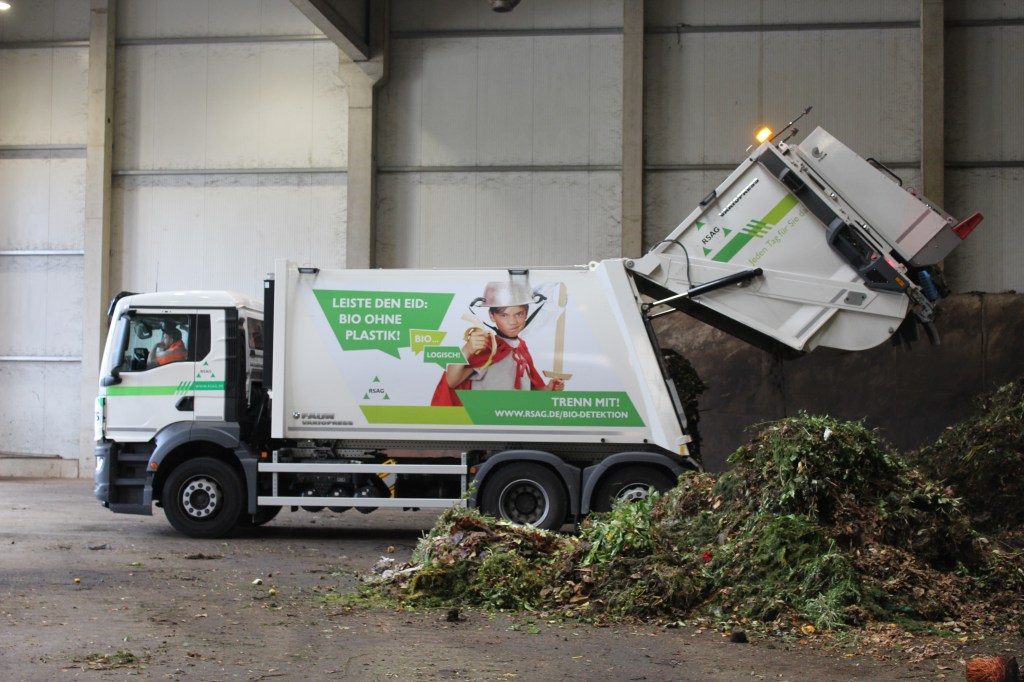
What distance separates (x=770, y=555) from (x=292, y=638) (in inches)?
124

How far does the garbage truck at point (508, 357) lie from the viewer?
10.6m

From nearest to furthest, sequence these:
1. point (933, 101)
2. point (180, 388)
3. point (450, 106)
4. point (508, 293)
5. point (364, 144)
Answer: point (508, 293) → point (180, 388) → point (933, 101) → point (364, 144) → point (450, 106)

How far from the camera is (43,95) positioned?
18.8m

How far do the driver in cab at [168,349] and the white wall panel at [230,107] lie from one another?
7.09 m

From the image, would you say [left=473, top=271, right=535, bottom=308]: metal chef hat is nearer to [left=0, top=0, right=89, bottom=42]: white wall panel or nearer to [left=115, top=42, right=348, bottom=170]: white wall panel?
[left=115, top=42, right=348, bottom=170]: white wall panel

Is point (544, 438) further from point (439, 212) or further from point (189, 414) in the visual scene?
point (439, 212)

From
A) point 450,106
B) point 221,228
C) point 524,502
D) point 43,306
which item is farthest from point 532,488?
point 43,306

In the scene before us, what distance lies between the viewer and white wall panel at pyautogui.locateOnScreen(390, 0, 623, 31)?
17484 millimetres

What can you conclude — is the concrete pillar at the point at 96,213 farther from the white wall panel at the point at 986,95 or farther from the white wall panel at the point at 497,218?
the white wall panel at the point at 986,95

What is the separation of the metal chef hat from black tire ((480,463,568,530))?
1553 mm

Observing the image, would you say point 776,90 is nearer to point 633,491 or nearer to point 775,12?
point 775,12

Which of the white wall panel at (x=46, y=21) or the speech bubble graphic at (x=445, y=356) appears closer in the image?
the speech bubble graphic at (x=445, y=356)

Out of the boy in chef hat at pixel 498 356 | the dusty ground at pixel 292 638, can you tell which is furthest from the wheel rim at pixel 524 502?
the dusty ground at pixel 292 638

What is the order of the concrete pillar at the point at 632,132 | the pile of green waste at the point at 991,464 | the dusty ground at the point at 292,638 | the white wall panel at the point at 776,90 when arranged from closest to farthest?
1. the dusty ground at the point at 292,638
2. the pile of green waste at the point at 991,464
3. the white wall panel at the point at 776,90
4. the concrete pillar at the point at 632,132
